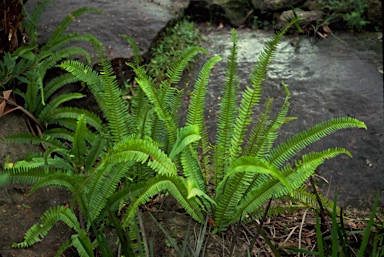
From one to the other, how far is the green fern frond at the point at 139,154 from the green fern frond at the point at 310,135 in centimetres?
78

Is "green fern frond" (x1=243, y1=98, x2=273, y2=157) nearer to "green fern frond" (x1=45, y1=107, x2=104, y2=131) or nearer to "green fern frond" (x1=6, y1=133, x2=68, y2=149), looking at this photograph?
"green fern frond" (x1=45, y1=107, x2=104, y2=131)

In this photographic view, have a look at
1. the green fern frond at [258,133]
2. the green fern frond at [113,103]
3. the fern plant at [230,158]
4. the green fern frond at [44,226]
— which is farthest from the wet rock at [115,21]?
the green fern frond at [44,226]

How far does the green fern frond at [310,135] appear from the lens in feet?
8.14

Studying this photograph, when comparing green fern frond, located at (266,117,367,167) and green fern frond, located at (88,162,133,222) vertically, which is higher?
green fern frond, located at (266,117,367,167)

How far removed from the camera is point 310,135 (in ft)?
8.35

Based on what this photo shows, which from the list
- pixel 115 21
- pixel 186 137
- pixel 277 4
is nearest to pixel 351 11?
pixel 277 4

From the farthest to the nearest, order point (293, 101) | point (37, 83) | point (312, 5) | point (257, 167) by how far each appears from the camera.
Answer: point (312, 5) < point (293, 101) < point (37, 83) < point (257, 167)

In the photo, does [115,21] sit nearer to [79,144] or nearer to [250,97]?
[79,144]

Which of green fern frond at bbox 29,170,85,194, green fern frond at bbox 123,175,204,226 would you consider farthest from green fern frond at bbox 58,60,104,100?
green fern frond at bbox 123,175,204,226

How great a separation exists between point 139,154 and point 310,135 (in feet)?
3.67

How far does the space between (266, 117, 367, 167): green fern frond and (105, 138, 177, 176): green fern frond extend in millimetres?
776

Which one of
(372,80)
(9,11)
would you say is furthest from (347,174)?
(9,11)

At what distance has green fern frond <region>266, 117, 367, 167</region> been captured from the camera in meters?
2.48

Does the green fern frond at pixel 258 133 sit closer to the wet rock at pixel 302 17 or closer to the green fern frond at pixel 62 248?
the green fern frond at pixel 62 248
